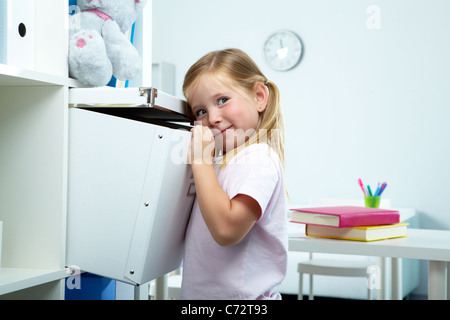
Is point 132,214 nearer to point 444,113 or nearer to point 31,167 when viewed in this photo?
point 31,167

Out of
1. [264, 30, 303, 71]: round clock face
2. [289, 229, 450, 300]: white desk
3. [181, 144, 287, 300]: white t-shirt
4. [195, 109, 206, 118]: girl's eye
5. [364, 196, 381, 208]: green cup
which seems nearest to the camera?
[181, 144, 287, 300]: white t-shirt

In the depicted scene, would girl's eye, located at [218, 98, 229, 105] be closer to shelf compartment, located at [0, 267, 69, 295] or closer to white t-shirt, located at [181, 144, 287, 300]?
white t-shirt, located at [181, 144, 287, 300]

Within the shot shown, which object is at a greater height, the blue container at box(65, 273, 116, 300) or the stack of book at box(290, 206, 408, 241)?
the stack of book at box(290, 206, 408, 241)

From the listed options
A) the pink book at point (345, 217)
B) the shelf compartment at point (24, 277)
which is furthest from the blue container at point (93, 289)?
the pink book at point (345, 217)

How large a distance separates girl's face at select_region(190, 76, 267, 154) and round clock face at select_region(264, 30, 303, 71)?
267 cm

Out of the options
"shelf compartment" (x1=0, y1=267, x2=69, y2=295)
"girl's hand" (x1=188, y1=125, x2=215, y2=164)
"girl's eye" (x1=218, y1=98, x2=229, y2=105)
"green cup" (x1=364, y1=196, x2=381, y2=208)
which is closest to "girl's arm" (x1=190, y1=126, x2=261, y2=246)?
"girl's hand" (x1=188, y1=125, x2=215, y2=164)

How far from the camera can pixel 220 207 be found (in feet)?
2.61

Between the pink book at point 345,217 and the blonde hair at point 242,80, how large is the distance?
300 mm

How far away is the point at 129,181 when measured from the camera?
781mm

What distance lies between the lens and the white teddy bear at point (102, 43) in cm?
84

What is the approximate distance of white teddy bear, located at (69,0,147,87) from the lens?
84 centimetres

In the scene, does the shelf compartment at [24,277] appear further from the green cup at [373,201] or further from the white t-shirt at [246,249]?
the green cup at [373,201]

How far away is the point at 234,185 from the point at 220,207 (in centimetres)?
5

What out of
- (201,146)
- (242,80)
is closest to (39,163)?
(201,146)
